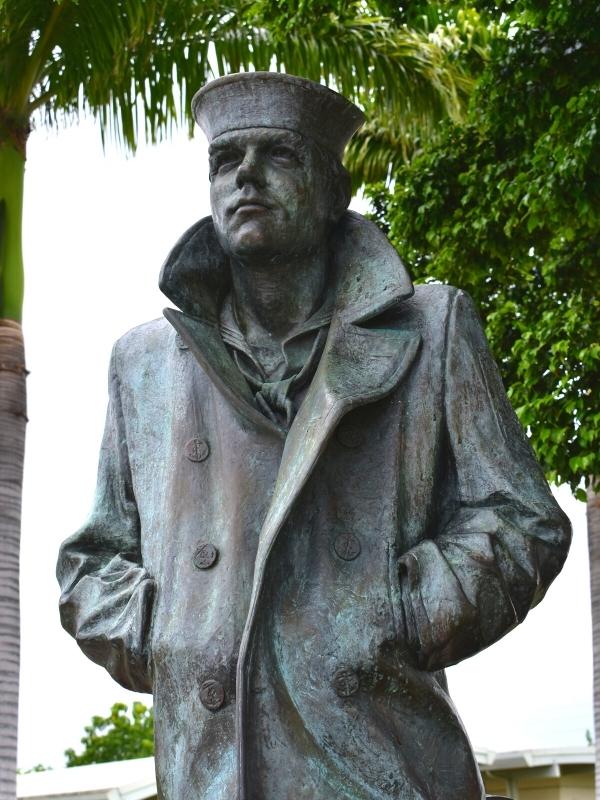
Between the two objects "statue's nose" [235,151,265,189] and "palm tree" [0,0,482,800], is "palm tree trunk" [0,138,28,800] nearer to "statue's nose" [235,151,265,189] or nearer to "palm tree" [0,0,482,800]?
"palm tree" [0,0,482,800]

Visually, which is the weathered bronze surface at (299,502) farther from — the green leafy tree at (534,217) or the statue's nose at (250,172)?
the green leafy tree at (534,217)

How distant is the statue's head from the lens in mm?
3781

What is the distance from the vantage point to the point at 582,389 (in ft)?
35.6

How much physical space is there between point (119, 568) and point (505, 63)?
7.67m

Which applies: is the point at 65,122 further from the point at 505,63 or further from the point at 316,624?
the point at 316,624

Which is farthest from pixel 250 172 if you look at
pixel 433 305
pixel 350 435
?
pixel 350 435

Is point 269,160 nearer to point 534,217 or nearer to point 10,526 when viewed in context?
point 534,217

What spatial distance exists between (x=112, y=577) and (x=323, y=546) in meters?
0.53

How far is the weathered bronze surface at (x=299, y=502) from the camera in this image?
3432 mm

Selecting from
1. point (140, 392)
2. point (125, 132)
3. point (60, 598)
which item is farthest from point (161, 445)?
point (125, 132)

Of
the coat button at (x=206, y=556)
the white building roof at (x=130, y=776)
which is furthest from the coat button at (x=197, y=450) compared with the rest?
the white building roof at (x=130, y=776)

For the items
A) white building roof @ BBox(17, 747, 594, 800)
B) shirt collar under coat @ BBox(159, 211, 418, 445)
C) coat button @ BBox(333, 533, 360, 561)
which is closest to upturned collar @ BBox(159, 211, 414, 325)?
shirt collar under coat @ BBox(159, 211, 418, 445)

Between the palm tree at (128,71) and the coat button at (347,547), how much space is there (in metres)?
8.77

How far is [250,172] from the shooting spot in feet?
12.4
